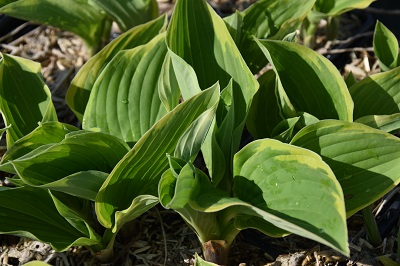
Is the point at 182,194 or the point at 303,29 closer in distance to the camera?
the point at 182,194

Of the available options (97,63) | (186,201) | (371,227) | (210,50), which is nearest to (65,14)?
(97,63)

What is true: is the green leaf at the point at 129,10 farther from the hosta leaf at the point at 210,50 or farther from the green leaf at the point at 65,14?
the hosta leaf at the point at 210,50

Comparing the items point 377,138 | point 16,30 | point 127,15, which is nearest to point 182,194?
point 377,138

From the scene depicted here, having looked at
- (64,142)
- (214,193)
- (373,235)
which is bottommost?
(373,235)

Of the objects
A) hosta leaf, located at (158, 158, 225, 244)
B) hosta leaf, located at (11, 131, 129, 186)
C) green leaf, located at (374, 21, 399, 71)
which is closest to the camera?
hosta leaf, located at (158, 158, 225, 244)

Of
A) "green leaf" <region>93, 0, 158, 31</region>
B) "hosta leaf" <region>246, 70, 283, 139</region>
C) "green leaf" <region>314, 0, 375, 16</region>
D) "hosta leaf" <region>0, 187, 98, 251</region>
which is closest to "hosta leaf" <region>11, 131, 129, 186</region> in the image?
"hosta leaf" <region>0, 187, 98, 251</region>

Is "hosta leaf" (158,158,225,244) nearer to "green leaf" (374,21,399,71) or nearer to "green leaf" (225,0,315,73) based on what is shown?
"green leaf" (225,0,315,73)

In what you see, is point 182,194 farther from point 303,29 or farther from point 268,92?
point 303,29
